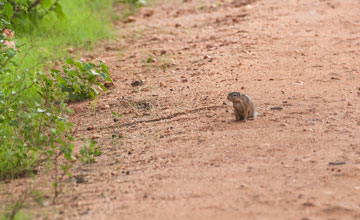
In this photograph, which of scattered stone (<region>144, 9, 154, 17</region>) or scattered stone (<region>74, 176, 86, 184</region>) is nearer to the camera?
scattered stone (<region>74, 176, 86, 184</region>)

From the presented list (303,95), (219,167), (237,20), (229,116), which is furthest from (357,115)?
(237,20)

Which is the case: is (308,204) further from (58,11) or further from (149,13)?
(149,13)

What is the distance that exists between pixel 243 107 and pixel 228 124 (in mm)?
221

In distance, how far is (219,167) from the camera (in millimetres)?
3982

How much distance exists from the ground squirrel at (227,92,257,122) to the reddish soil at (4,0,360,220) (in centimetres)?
7

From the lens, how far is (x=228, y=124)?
15.8ft

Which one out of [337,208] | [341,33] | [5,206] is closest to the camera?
[337,208]

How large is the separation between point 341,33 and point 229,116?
3188mm

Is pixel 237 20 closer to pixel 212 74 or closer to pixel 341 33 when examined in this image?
pixel 341 33

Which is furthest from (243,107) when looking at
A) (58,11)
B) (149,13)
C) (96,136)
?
(149,13)

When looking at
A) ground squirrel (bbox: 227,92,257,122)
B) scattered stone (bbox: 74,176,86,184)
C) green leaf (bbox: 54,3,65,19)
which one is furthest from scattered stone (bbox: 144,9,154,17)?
scattered stone (bbox: 74,176,86,184)

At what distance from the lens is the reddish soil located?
353 centimetres

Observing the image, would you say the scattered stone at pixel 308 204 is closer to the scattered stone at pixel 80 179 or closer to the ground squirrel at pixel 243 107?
the ground squirrel at pixel 243 107

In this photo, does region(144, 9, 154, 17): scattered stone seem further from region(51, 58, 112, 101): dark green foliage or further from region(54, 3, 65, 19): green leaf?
region(51, 58, 112, 101): dark green foliage
